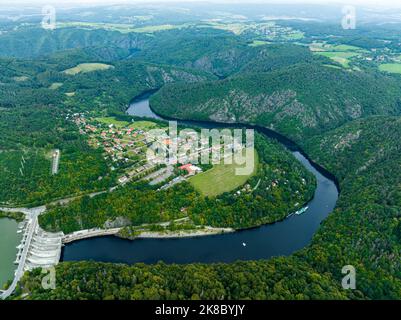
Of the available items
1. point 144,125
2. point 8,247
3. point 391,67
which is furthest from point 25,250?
point 391,67

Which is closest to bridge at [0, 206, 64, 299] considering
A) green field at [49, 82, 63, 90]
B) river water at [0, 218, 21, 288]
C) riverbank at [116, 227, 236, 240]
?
river water at [0, 218, 21, 288]

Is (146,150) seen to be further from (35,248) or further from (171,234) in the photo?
(35,248)

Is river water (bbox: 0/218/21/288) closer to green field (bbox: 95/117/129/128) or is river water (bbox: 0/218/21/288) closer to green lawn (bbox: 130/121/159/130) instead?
green lawn (bbox: 130/121/159/130)

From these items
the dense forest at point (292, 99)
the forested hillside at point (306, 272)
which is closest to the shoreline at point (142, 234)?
the forested hillside at point (306, 272)

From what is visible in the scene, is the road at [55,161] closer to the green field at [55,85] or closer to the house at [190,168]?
the house at [190,168]
